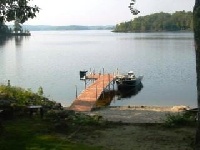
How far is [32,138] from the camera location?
472 inches

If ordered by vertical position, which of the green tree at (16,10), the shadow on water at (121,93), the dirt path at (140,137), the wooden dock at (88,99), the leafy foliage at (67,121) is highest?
the green tree at (16,10)

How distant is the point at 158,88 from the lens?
45.4 metres

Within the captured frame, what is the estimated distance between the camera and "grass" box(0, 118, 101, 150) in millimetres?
11047

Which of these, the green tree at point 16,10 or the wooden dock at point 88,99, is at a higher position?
the green tree at point 16,10

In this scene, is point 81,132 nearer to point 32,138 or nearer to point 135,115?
point 32,138

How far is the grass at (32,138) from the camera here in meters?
11.0

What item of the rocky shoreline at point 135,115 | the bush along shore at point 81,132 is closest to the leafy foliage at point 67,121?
the bush along shore at point 81,132

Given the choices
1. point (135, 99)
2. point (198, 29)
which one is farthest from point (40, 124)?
point (135, 99)

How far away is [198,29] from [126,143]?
4.12 metres

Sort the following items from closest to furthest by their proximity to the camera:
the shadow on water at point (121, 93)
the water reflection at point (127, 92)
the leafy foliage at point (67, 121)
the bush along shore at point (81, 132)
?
the bush along shore at point (81, 132), the leafy foliage at point (67, 121), the shadow on water at point (121, 93), the water reflection at point (127, 92)

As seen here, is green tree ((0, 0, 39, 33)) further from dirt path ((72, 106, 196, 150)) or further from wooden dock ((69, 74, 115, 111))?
wooden dock ((69, 74, 115, 111))

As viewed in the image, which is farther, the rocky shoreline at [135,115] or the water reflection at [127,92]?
the water reflection at [127,92]

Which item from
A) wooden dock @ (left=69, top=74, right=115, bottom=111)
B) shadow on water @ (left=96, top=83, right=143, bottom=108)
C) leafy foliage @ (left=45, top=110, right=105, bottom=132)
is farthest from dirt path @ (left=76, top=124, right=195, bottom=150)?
shadow on water @ (left=96, top=83, right=143, bottom=108)

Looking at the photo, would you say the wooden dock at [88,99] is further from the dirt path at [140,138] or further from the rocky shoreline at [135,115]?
the dirt path at [140,138]
